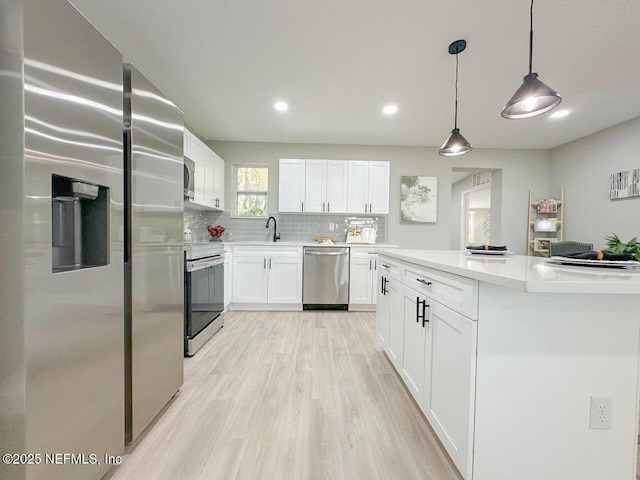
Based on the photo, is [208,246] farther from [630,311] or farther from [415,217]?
[415,217]

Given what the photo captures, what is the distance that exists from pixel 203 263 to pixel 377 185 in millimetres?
2840

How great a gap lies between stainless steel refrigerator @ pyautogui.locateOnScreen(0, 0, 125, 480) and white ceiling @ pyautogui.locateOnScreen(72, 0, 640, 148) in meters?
1.22

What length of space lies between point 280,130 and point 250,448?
3717 mm

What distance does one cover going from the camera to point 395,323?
201 cm

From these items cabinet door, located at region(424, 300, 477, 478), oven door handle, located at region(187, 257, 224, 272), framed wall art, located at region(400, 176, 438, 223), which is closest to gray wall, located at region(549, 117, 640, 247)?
framed wall art, located at region(400, 176, 438, 223)

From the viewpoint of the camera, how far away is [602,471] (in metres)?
1.02

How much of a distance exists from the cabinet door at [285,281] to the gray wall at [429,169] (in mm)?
1103

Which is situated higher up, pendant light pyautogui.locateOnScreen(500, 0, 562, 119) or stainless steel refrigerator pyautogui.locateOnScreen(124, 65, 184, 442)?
pendant light pyautogui.locateOnScreen(500, 0, 562, 119)

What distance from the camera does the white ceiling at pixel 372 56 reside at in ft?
5.95

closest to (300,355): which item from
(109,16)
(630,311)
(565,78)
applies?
(630,311)

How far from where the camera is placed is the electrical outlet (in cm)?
101

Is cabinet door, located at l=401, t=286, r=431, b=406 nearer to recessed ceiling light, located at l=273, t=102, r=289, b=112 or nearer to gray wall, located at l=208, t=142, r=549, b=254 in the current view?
recessed ceiling light, located at l=273, t=102, r=289, b=112

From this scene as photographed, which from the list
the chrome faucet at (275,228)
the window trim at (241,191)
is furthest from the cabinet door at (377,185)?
the window trim at (241,191)

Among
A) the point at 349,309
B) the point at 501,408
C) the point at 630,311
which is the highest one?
the point at 630,311
